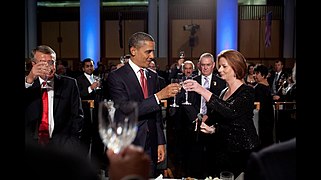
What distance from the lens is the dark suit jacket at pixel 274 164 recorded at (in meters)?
1.08

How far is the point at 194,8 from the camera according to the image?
16438 mm

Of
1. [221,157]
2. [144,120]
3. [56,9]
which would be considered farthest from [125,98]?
[56,9]

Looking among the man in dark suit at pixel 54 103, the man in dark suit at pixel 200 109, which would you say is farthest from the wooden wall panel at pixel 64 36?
the man in dark suit at pixel 54 103

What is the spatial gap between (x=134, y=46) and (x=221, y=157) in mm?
1047

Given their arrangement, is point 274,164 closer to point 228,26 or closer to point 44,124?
point 44,124

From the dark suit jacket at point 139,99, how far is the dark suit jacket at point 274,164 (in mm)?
2021

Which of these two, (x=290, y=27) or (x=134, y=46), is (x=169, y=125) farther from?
(x=290, y=27)

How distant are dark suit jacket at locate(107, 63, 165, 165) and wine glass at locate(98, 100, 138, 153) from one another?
178 cm

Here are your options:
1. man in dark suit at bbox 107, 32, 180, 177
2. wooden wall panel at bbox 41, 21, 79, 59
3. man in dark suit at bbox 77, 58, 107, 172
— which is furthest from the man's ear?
wooden wall panel at bbox 41, 21, 79, 59

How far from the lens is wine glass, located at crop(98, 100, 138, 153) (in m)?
1.18

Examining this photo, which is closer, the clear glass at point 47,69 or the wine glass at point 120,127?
the wine glass at point 120,127

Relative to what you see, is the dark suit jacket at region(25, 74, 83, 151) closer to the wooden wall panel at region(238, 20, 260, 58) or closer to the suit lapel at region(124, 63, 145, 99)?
the suit lapel at region(124, 63, 145, 99)

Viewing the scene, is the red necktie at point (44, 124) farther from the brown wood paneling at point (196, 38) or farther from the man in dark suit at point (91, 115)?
the brown wood paneling at point (196, 38)
